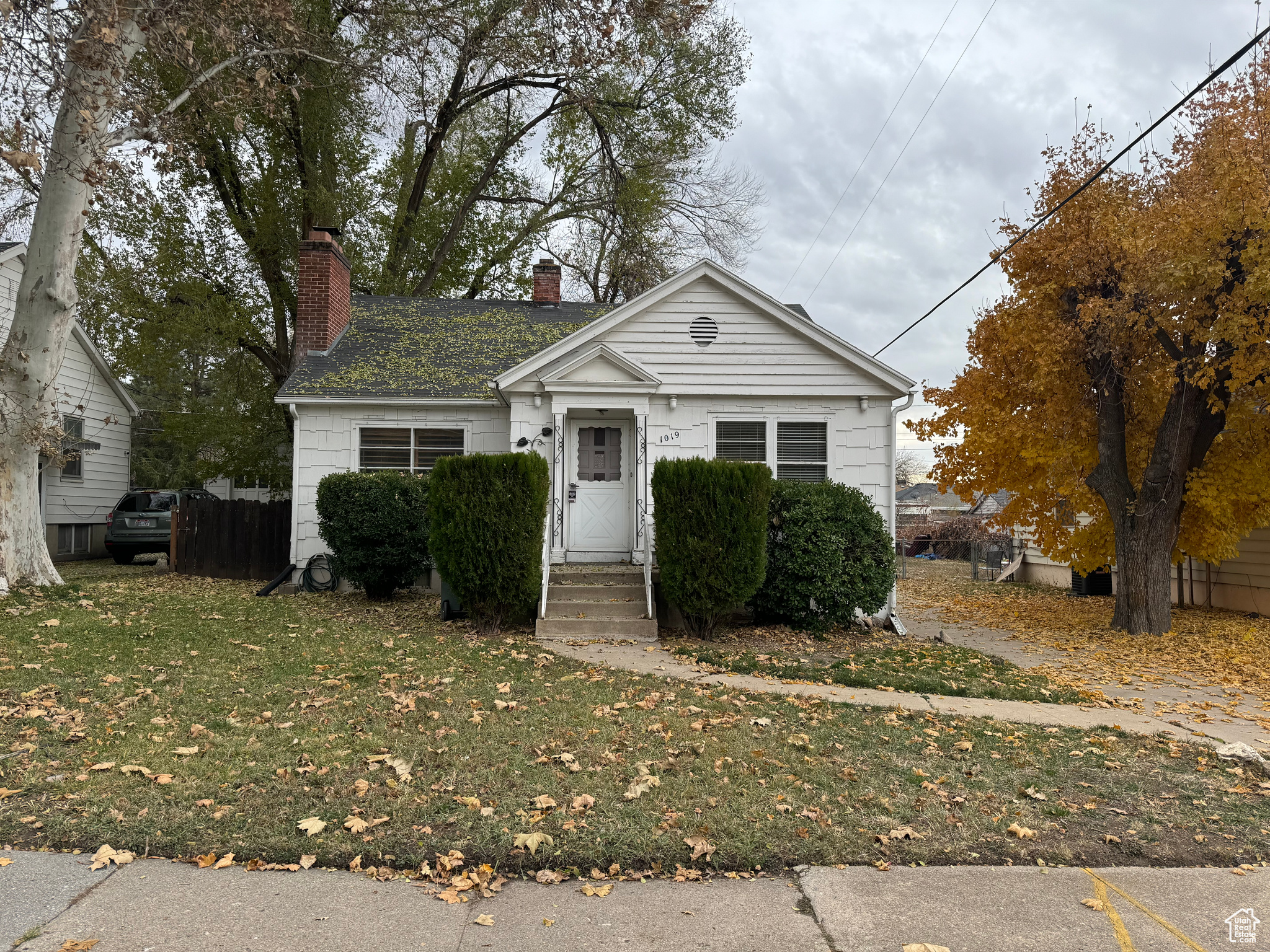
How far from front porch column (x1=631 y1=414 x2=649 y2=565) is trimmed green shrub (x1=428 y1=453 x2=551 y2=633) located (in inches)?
93.1

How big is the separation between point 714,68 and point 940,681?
20703 mm

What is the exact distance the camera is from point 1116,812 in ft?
15.0

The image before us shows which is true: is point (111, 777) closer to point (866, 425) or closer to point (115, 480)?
point (866, 425)

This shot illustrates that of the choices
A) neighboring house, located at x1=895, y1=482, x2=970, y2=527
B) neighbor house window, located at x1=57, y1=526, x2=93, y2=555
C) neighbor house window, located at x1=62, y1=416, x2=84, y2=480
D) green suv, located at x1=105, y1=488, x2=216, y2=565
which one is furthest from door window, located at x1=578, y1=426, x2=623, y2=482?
neighbor house window, located at x1=57, y1=526, x2=93, y2=555

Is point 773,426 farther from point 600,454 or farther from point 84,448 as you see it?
point 84,448

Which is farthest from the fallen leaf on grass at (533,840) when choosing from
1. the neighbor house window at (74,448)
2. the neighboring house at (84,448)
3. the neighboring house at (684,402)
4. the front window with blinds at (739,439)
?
the neighbor house window at (74,448)

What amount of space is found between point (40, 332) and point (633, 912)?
40.3ft

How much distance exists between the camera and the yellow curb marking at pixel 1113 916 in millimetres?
3213

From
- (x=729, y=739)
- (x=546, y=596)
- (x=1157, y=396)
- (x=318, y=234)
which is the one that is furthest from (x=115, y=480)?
(x=1157, y=396)

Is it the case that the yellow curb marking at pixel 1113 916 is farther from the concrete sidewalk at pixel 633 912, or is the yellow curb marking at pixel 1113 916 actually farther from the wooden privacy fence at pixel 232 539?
the wooden privacy fence at pixel 232 539

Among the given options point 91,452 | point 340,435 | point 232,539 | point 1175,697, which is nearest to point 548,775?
point 1175,697

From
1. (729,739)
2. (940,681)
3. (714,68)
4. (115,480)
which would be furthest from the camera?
(714,68)

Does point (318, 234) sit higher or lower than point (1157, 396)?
higher

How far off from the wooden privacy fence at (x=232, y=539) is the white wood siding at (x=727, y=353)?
7.96 metres
